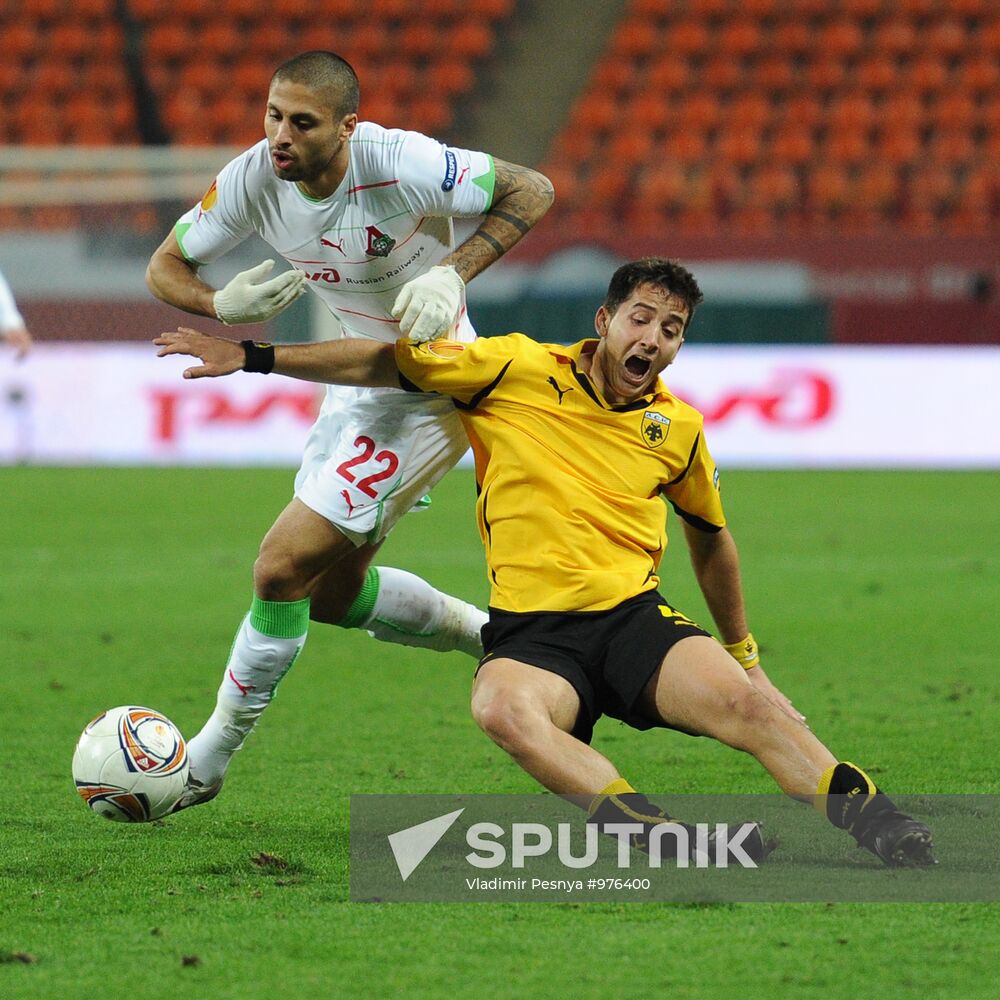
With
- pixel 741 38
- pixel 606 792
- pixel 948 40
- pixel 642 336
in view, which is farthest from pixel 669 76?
pixel 606 792

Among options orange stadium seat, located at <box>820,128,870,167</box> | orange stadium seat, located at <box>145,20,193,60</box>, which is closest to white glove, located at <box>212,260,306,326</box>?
orange stadium seat, located at <box>820,128,870,167</box>

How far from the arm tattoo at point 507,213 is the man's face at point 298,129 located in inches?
17.9

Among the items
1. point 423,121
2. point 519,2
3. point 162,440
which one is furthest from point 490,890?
point 519,2

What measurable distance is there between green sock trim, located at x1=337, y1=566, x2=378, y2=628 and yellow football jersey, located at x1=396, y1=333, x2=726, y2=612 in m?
0.90

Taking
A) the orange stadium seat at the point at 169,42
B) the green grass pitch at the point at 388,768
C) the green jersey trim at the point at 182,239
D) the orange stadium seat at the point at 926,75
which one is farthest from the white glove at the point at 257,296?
the orange stadium seat at the point at 169,42

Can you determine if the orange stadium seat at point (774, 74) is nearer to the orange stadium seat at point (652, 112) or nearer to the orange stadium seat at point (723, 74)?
the orange stadium seat at point (723, 74)

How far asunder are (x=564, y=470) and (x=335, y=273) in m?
1.04

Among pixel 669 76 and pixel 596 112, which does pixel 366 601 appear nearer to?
pixel 596 112

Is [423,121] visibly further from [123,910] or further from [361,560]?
[123,910]

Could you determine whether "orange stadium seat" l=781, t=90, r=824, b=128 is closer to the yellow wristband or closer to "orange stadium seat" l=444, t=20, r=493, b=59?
"orange stadium seat" l=444, t=20, r=493, b=59

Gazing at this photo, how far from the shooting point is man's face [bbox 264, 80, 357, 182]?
14.2 ft

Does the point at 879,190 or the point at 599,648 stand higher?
the point at 599,648

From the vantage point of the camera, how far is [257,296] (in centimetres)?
433

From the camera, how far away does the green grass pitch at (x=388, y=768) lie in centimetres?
309
